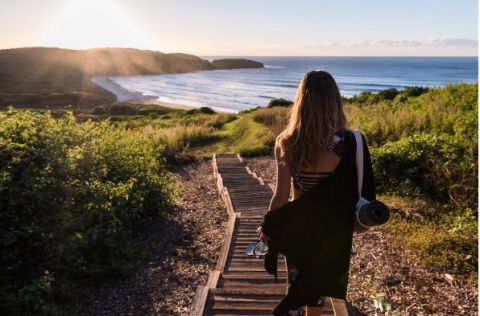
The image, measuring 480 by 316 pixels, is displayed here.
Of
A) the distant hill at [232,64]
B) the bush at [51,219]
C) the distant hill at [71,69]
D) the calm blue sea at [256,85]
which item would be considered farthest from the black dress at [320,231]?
the distant hill at [232,64]

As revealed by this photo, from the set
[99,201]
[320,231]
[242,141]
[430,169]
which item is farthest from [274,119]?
[320,231]

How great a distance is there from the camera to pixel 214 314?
357cm

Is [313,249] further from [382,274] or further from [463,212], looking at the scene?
[463,212]

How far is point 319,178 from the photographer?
240 centimetres

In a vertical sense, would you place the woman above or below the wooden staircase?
above

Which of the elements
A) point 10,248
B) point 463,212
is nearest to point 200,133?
point 463,212

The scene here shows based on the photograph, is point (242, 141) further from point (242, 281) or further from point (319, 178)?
point (319, 178)

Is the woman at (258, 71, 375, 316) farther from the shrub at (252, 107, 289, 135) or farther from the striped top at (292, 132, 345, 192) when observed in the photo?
the shrub at (252, 107, 289, 135)

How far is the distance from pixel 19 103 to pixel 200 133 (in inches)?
1947

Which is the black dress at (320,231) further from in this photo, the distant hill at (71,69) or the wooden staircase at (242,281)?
the distant hill at (71,69)

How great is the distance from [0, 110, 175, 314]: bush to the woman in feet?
7.80

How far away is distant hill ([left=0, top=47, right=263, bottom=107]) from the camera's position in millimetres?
62031

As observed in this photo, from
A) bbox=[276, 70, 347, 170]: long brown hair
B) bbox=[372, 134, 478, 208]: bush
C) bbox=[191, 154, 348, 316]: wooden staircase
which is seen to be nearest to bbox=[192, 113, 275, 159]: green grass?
bbox=[372, 134, 478, 208]: bush

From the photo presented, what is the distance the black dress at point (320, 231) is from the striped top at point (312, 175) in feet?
0.06
